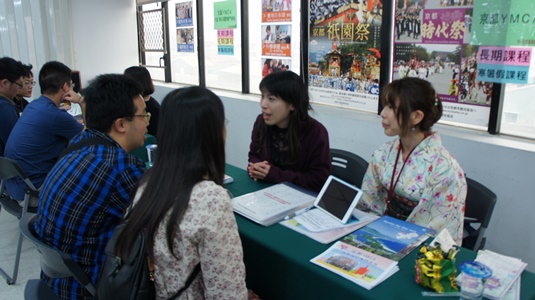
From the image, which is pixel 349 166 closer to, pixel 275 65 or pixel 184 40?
pixel 275 65

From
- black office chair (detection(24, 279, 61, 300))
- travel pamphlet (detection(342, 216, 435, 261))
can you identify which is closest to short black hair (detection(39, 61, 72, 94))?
black office chair (detection(24, 279, 61, 300))

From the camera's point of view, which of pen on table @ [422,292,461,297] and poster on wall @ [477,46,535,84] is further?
poster on wall @ [477,46,535,84]

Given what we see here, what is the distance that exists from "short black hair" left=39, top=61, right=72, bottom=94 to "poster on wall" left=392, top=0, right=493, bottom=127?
7.62ft

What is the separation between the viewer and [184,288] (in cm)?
114

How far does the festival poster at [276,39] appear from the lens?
3.83m

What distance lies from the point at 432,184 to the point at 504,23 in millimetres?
1281

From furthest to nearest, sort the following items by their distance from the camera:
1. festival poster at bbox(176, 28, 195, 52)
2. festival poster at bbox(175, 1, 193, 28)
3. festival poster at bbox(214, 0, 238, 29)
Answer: festival poster at bbox(176, 28, 195, 52)
festival poster at bbox(175, 1, 193, 28)
festival poster at bbox(214, 0, 238, 29)

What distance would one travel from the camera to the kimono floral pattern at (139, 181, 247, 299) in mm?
1058

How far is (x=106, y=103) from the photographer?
4.82 ft

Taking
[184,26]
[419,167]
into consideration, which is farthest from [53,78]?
[184,26]

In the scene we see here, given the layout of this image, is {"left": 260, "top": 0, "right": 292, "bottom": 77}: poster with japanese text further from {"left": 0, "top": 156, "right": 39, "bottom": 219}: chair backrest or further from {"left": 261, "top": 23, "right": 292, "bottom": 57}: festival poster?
{"left": 0, "top": 156, "right": 39, "bottom": 219}: chair backrest

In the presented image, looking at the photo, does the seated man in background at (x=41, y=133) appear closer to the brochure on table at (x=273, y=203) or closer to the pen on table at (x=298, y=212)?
the brochure on table at (x=273, y=203)

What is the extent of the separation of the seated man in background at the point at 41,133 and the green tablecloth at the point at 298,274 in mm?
1687

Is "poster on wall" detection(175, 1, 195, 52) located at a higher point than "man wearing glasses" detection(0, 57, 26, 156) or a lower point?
higher
